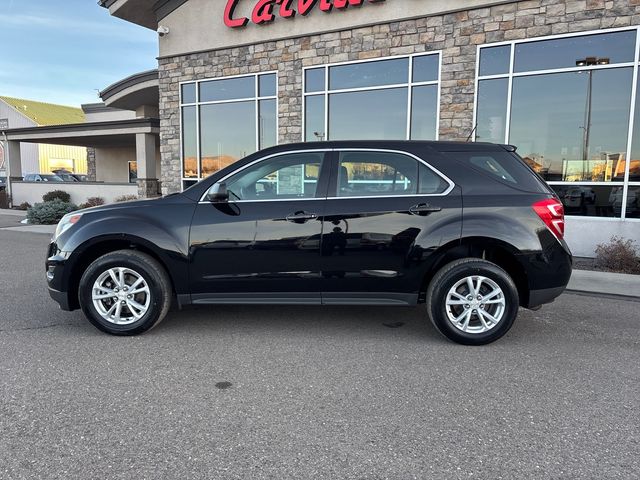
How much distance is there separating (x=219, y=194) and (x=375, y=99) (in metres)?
7.57

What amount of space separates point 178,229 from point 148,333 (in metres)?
1.08

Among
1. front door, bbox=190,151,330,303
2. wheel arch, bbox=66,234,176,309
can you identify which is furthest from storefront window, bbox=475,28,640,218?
wheel arch, bbox=66,234,176,309

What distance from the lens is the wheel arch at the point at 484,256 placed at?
14.4 ft

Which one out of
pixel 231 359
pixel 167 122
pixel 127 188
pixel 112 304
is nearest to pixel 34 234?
pixel 167 122

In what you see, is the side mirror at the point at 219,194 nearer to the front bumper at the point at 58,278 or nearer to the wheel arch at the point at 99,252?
the wheel arch at the point at 99,252

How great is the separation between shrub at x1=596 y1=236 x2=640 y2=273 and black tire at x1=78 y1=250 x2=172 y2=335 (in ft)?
23.6

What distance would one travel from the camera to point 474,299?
14.2 ft

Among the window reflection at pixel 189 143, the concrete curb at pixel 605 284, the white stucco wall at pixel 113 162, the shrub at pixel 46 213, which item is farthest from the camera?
the white stucco wall at pixel 113 162

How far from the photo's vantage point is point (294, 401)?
3.30 m

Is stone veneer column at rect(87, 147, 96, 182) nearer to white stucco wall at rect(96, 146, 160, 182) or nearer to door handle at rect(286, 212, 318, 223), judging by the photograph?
white stucco wall at rect(96, 146, 160, 182)

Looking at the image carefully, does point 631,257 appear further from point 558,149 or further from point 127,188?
point 127,188

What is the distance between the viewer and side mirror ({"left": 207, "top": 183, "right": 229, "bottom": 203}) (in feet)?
14.4

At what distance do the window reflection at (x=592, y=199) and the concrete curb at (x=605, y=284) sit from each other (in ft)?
5.65

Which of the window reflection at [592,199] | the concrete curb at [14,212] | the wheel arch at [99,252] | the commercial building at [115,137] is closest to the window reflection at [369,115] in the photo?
the window reflection at [592,199]
